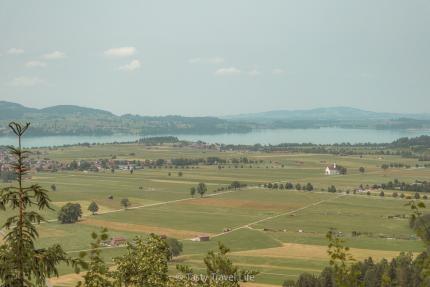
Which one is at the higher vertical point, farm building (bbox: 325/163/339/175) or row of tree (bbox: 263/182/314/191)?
farm building (bbox: 325/163/339/175)

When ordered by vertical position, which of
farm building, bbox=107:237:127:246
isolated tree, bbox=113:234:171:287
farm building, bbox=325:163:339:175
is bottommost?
farm building, bbox=107:237:127:246

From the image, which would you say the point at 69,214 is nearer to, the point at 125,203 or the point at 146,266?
the point at 125,203

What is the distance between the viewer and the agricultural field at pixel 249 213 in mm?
60000

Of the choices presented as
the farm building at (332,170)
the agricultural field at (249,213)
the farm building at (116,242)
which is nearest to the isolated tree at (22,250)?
the agricultural field at (249,213)

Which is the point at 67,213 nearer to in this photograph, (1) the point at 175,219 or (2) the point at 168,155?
(1) the point at 175,219

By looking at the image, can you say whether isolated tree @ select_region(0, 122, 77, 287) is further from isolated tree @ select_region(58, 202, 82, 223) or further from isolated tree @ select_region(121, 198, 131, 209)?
isolated tree @ select_region(121, 198, 131, 209)

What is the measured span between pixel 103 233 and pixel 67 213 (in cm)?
7041

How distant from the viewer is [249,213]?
87750 millimetres

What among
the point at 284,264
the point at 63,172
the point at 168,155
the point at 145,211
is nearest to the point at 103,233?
the point at 284,264

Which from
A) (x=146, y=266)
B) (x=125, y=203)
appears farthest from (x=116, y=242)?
(x=146, y=266)

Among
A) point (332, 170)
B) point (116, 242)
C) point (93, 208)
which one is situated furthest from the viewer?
point (332, 170)

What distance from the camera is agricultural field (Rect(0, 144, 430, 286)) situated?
6000 centimetres

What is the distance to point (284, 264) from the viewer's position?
54.6 m

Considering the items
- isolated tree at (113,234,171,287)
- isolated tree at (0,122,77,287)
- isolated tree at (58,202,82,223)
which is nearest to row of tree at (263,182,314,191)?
isolated tree at (58,202,82,223)
